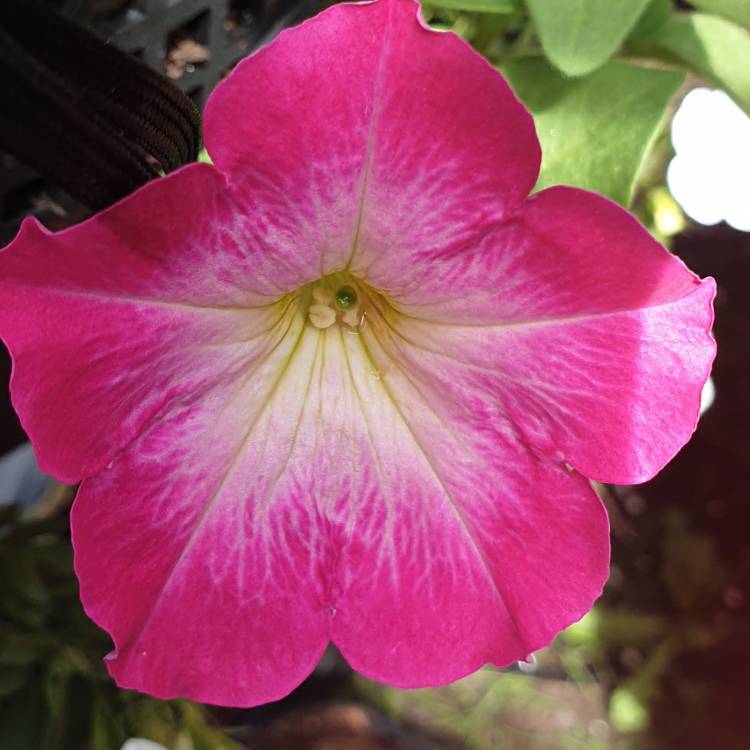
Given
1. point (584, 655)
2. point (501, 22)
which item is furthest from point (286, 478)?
point (584, 655)

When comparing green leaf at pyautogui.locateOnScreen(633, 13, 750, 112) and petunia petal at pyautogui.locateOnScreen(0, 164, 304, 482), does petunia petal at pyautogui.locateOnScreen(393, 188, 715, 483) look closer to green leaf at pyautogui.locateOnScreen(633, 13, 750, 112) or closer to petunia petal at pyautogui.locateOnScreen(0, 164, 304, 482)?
petunia petal at pyautogui.locateOnScreen(0, 164, 304, 482)

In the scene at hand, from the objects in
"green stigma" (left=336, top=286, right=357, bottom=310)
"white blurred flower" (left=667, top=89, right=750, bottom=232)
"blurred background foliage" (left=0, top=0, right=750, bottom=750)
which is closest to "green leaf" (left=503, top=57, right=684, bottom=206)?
"blurred background foliage" (left=0, top=0, right=750, bottom=750)

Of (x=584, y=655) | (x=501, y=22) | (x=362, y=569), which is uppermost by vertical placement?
(x=501, y=22)

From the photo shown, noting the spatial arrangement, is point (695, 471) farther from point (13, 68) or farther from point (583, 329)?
point (13, 68)

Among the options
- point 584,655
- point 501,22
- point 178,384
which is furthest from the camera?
point 584,655

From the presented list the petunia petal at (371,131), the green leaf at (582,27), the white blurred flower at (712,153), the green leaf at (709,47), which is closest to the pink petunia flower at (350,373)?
the petunia petal at (371,131)

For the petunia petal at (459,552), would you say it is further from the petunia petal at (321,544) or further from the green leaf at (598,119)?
the green leaf at (598,119)

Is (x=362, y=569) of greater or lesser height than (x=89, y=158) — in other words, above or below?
below
